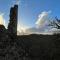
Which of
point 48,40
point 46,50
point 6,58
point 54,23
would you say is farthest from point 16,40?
point 54,23

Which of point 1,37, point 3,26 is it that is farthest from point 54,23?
point 1,37

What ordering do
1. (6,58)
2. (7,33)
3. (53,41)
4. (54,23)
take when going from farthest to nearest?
(54,23) → (53,41) → (7,33) → (6,58)

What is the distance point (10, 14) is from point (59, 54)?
539 cm

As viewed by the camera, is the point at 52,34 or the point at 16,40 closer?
the point at 16,40

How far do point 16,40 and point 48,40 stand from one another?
5993mm

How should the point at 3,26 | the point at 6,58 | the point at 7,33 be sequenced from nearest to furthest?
the point at 6,58 → the point at 7,33 → the point at 3,26

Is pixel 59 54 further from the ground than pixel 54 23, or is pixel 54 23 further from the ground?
pixel 54 23

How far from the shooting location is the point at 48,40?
23594 millimetres

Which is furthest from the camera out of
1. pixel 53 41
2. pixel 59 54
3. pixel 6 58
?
pixel 53 41

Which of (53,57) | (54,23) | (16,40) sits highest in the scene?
(54,23)

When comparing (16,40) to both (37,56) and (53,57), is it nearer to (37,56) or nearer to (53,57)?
(37,56)

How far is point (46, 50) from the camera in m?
21.1

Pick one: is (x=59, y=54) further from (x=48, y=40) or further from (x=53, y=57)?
(x=48, y=40)

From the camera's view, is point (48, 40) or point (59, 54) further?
point (48, 40)
